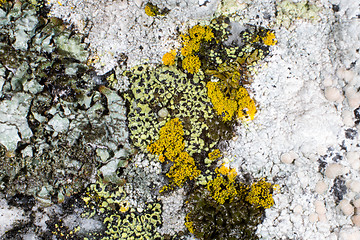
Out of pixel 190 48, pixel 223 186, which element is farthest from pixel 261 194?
pixel 190 48

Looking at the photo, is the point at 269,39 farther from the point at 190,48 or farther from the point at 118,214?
the point at 118,214

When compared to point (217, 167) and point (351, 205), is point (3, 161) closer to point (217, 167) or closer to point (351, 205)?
point (217, 167)

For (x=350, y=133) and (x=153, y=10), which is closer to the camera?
(x=350, y=133)

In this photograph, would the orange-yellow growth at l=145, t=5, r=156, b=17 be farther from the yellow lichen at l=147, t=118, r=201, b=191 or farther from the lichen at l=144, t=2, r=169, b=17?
the yellow lichen at l=147, t=118, r=201, b=191

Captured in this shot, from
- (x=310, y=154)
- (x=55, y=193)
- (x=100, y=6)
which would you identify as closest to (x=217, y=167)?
(x=310, y=154)

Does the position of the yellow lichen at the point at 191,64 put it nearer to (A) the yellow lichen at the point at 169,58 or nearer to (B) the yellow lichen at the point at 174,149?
(A) the yellow lichen at the point at 169,58

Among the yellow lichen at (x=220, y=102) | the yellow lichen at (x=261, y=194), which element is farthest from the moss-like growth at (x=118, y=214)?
the yellow lichen at (x=220, y=102)

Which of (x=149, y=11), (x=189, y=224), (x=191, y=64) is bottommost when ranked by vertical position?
(x=189, y=224)
